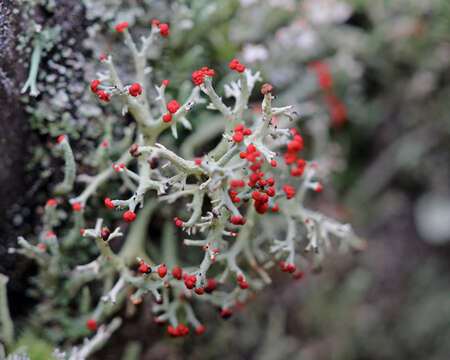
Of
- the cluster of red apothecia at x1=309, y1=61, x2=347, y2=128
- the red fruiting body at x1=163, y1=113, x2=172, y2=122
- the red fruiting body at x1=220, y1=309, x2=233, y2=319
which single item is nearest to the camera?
the red fruiting body at x1=163, y1=113, x2=172, y2=122

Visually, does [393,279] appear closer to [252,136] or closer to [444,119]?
[444,119]

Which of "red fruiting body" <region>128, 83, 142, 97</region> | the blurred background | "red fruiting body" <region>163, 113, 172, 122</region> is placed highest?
"red fruiting body" <region>128, 83, 142, 97</region>

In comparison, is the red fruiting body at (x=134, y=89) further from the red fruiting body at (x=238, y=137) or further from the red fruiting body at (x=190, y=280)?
the red fruiting body at (x=190, y=280)

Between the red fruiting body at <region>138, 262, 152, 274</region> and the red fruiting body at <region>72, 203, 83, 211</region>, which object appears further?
the red fruiting body at <region>72, 203, 83, 211</region>

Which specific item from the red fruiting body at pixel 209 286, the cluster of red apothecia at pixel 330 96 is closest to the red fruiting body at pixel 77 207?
the red fruiting body at pixel 209 286

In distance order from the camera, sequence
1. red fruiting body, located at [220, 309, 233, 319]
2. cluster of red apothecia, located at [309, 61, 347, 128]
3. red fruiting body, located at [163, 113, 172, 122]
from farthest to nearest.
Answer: cluster of red apothecia, located at [309, 61, 347, 128] < red fruiting body, located at [220, 309, 233, 319] < red fruiting body, located at [163, 113, 172, 122]

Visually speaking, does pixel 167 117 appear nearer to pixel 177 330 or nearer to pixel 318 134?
pixel 177 330

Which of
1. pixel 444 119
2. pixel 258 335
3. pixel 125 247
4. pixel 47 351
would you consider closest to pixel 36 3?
pixel 125 247

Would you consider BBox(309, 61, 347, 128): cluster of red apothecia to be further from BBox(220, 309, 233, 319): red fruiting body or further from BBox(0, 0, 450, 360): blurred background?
BBox(220, 309, 233, 319): red fruiting body

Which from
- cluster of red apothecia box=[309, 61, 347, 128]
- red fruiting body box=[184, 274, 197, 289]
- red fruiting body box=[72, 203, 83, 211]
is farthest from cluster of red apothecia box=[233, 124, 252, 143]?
cluster of red apothecia box=[309, 61, 347, 128]
